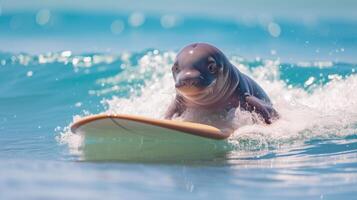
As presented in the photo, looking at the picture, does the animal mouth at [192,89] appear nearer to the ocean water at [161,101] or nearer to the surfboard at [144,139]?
the surfboard at [144,139]

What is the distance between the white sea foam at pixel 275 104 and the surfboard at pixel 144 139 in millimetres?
329

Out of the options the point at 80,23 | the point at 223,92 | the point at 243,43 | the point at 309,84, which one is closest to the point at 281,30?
the point at 243,43

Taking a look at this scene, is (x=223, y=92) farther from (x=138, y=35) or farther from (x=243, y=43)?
(x=138, y=35)

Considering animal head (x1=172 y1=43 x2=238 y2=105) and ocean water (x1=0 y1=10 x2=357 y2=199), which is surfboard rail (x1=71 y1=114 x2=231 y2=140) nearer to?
ocean water (x1=0 y1=10 x2=357 y2=199)

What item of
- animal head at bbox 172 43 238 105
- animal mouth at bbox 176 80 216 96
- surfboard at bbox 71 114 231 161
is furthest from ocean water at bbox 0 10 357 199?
animal mouth at bbox 176 80 216 96

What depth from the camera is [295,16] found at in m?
21.5

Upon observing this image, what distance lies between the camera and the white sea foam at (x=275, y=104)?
23.5 ft

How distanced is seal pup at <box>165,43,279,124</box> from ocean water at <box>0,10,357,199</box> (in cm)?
18

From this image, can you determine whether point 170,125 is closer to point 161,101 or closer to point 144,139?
point 144,139

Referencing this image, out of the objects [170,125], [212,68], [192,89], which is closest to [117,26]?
[212,68]

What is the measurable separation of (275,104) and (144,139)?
2.43m

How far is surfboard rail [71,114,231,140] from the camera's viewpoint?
6.20 metres

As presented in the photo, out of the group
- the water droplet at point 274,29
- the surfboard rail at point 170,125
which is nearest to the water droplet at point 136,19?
the water droplet at point 274,29

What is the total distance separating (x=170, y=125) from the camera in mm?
6375
